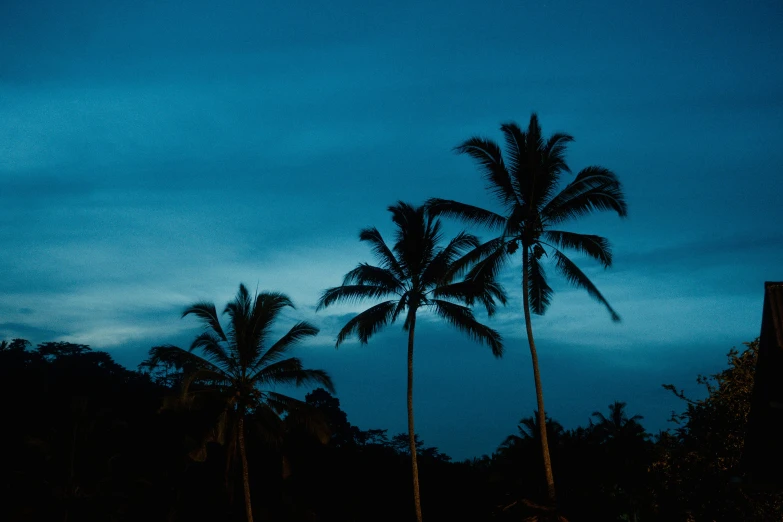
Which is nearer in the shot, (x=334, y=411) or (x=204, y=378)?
(x=204, y=378)

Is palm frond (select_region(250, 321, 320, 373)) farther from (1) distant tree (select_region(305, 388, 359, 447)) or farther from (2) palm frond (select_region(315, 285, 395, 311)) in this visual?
(1) distant tree (select_region(305, 388, 359, 447))

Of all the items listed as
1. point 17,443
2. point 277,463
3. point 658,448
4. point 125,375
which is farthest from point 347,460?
point 658,448

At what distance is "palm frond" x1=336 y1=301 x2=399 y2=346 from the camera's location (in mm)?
25047

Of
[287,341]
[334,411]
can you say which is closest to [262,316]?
[287,341]

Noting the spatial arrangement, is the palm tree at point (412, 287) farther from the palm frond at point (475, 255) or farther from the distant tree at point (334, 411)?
the distant tree at point (334, 411)

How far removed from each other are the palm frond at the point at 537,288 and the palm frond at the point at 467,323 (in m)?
2.37

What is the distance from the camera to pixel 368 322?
992 inches

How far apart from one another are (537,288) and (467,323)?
3372 mm

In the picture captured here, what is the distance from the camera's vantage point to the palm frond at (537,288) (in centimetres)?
2249

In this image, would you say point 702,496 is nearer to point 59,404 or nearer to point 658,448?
point 658,448

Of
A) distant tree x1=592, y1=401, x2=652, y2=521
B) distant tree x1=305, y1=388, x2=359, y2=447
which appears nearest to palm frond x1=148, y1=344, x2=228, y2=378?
distant tree x1=592, y1=401, x2=652, y2=521

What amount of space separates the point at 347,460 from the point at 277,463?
4.29 m

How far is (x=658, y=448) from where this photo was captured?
632 inches

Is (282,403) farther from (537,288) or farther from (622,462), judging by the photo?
(622,462)
